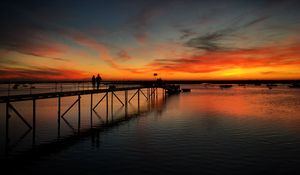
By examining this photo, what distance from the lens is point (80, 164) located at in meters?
16.0

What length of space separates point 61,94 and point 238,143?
22.7 m

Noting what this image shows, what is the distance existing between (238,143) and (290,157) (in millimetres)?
4512

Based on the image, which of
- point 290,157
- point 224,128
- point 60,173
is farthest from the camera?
point 224,128

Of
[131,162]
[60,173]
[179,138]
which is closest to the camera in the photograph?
[60,173]

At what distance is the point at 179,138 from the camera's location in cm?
2350

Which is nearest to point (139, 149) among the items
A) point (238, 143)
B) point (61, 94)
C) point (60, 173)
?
point (60, 173)

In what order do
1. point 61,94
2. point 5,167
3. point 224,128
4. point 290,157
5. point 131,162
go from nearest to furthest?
point 5,167 < point 131,162 < point 290,157 < point 224,128 < point 61,94

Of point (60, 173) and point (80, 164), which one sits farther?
point (80, 164)

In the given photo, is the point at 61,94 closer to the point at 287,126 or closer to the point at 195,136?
the point at 195,136

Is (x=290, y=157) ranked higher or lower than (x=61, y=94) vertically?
lower

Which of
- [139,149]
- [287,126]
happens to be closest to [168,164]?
[139,149]

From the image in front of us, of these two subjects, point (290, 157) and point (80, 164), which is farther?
point (290, 157)

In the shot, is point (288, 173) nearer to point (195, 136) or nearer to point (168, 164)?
point (168, 164)

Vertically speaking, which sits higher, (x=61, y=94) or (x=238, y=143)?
(x=61, y=94)
